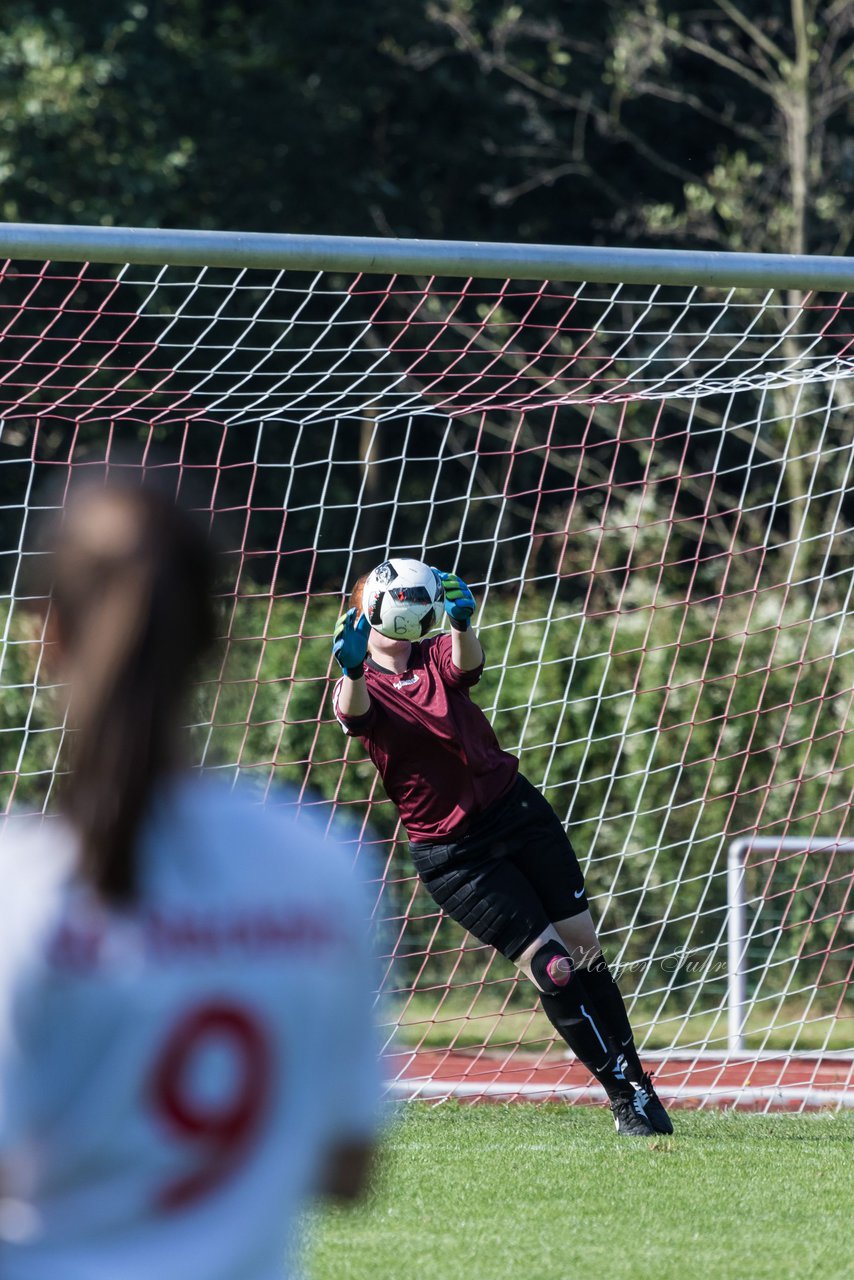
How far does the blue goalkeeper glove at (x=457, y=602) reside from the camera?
209 inches

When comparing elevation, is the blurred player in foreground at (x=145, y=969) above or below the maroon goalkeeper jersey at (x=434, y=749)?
above

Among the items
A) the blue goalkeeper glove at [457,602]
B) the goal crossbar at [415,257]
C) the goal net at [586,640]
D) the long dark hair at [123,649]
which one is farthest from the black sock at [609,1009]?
the long dark hair at [123,649]

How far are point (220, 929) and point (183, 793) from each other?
115mm

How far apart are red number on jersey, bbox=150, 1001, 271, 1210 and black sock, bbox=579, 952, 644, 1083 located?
4175 millimetres

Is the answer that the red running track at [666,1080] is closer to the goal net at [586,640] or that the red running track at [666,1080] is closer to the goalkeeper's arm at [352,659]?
the goal net at [586,640]

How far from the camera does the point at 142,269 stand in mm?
13570

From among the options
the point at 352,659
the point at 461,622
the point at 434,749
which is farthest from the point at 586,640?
the point at 352,659

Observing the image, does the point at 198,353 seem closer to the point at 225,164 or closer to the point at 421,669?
the point at 225,164

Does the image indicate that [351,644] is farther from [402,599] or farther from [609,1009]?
[609,1009]

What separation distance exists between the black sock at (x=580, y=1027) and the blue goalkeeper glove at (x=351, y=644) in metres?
1.17

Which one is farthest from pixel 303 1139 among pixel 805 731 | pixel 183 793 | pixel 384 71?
pixel 384 71

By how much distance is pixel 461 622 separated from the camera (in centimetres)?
537

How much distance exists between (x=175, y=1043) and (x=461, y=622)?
3995mm

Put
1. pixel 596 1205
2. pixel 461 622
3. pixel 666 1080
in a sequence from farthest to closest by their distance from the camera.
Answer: pixel 666 1080 < pixel 461 622 < pixel 596 1205
